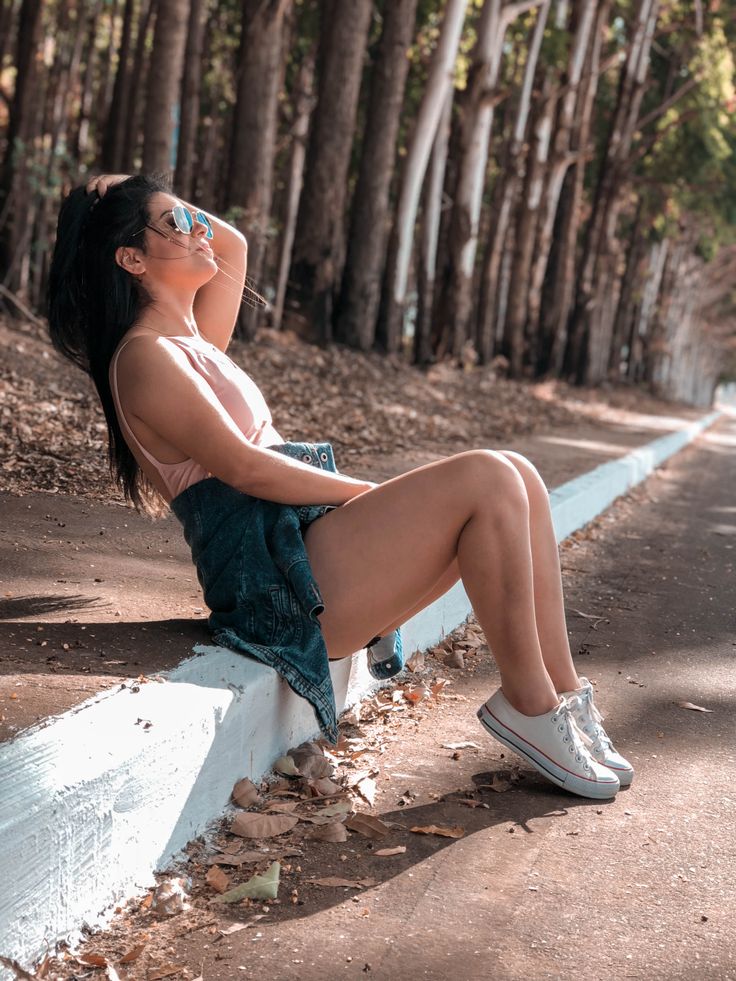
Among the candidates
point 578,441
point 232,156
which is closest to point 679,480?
point 578,441

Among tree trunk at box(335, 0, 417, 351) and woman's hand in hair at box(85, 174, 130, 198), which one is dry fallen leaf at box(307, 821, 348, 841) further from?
tree trunk at box(335, 0, 417, 351)

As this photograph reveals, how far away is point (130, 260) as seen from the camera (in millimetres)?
3777

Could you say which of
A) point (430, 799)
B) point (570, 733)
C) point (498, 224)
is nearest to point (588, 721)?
point (570, 733)

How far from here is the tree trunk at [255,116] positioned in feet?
47.5

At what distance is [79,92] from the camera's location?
36.0 m

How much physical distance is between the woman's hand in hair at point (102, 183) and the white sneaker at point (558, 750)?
76.7 inches

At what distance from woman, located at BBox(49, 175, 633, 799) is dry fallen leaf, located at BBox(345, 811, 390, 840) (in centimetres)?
28

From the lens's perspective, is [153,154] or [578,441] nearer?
[153,154]

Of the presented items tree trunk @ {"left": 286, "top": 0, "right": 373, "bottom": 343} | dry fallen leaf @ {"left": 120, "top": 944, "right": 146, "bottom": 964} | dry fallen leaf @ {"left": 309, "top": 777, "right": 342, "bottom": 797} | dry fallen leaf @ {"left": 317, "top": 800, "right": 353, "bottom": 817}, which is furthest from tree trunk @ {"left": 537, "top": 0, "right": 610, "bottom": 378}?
dry fallen leaf @ {"left": 120, "top": 944, "right": 146, "bottom": 964}

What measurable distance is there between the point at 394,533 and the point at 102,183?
139 cm

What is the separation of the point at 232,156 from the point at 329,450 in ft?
38.0

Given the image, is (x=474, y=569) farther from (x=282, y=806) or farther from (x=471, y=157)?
(x=471, y=157)

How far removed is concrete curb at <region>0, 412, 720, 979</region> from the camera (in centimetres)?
242

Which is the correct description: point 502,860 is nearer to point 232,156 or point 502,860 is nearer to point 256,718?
point 256,718
